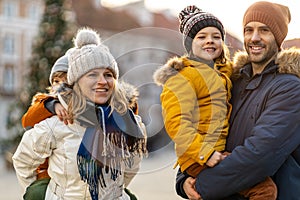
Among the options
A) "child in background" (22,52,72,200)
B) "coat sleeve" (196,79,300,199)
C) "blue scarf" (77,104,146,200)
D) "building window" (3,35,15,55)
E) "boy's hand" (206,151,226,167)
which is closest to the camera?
"coat sleeve" (196,79,300,199)

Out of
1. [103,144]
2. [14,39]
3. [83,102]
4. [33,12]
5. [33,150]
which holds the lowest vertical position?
[14,39]

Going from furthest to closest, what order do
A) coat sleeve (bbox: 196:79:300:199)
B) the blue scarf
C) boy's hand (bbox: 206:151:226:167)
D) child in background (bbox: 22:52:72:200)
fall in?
child in background (bbox: 22:52:72:200)
the blue scarf
boy's hand (bbox: 206:151:226:167)
coat sleeve (bbox: 196:79:300:199)

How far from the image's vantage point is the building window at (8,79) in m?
46.9

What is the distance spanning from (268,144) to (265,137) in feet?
0.11

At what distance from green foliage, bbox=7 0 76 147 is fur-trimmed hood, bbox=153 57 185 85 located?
15.4 meters

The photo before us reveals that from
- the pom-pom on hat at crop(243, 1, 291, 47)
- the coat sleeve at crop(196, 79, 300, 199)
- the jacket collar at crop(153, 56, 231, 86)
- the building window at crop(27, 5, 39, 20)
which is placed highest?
the pom-pom on hat at crop(243, 1, 291, 47)

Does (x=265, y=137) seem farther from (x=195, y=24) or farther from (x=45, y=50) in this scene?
(x=45, y=50)

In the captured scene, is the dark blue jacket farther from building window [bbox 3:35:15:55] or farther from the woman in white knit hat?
building window [bbox 3:35:15:55]

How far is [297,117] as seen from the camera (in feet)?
9.64

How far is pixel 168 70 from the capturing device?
322cm

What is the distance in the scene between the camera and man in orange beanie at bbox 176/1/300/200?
2.93m

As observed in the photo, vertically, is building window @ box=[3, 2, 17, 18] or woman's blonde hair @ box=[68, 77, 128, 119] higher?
woman's blonde hair @ box=[68, 77, 128, 119]

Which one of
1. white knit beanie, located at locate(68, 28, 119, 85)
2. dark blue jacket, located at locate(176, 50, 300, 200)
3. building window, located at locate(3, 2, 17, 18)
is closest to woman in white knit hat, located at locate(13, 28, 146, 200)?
white knit beanie, located at locate(68, 28, 119, 85)

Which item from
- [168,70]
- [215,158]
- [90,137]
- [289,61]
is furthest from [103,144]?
[289,61]
